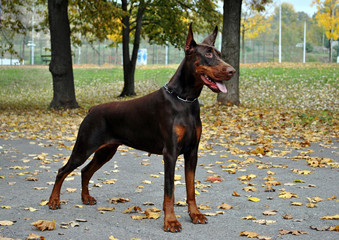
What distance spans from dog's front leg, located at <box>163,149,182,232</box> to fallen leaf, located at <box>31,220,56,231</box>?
1180mm

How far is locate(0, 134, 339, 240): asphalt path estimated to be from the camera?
489 cm

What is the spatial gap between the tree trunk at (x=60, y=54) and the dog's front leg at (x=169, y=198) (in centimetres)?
1483

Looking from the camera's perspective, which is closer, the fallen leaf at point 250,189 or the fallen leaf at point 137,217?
the fallen leaf at point 137,217

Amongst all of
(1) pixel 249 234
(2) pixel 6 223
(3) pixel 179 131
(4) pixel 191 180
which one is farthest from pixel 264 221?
(2) pixel 6 223

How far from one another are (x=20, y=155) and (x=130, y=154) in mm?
2328

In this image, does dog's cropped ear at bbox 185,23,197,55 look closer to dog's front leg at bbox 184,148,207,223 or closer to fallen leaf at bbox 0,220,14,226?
dog's front leg at bbox 184,148,207,223

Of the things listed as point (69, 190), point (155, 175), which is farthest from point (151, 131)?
point (155, 175)

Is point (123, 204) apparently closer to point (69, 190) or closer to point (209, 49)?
point (69, 190)

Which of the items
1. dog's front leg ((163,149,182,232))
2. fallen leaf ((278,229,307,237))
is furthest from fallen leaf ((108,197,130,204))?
fallen leaf ((278,229,307,237))

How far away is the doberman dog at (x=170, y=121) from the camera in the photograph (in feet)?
16.0

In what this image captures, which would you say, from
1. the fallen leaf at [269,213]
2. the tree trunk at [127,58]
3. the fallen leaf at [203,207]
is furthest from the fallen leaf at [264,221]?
the tree trunk at [127,58]

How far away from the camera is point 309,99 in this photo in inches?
872

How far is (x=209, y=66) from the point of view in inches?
190

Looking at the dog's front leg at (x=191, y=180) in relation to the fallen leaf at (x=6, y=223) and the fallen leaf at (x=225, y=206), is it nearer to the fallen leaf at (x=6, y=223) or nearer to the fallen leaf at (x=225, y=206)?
the fallen leaf at (x=225, y=206)
